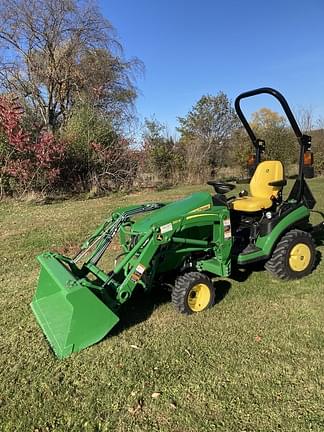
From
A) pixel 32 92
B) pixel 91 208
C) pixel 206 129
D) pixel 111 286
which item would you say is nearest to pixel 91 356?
pixel 111 286

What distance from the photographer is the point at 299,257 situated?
14.7 ft

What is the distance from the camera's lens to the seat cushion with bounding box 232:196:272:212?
440 cm

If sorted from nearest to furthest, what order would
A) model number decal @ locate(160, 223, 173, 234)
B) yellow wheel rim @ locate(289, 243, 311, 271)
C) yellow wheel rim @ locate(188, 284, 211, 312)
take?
1. model number decal @ locate(160, 223, 173, 234)
2. yellow wheel rim @ locate(188, 284, 211, 312)
3. yellow wheel rim @ locate(289, 243, 311, 271)

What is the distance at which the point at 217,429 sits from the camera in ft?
7.43

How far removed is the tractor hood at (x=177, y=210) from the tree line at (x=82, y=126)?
368 inches

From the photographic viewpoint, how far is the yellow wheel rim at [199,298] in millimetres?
3656

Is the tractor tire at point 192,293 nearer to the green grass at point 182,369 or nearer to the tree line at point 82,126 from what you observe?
the green grass at point 182,369

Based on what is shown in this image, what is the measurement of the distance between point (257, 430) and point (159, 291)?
7.01 ft

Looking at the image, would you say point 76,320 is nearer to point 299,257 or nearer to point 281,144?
point 299,257

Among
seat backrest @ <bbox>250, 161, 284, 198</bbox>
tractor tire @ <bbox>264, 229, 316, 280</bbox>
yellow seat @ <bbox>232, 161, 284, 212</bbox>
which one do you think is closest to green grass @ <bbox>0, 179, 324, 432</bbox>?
tractor tire @ <bbox>264, 229, 316, 280</bbox>

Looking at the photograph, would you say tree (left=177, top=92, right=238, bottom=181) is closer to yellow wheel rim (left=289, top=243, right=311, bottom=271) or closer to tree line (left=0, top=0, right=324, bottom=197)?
tree line (left=0, top=0, right=324, bottom=197)

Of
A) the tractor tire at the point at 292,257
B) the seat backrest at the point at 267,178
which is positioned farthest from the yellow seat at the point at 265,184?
the tractor tire at the point at 292,257

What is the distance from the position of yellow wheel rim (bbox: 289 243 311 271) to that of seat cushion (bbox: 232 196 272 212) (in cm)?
59

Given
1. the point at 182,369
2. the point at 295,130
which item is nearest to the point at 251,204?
A: the point at 295,130
